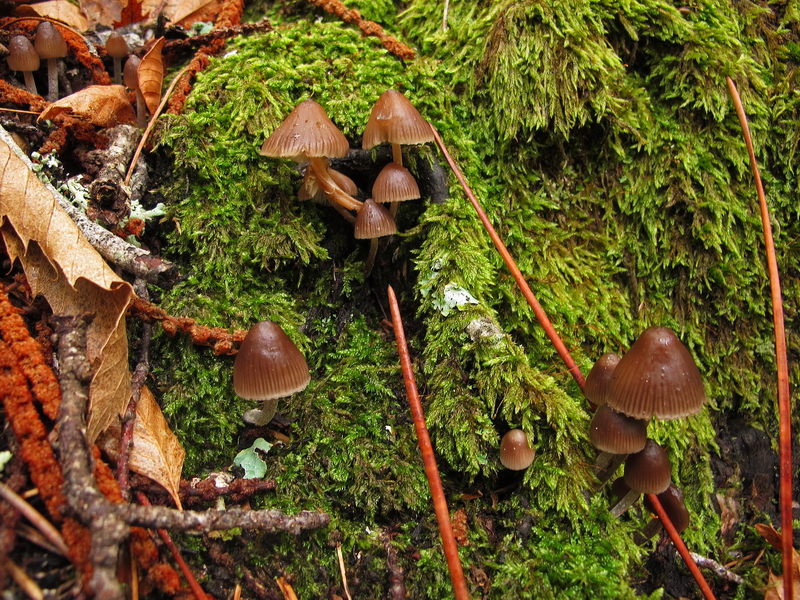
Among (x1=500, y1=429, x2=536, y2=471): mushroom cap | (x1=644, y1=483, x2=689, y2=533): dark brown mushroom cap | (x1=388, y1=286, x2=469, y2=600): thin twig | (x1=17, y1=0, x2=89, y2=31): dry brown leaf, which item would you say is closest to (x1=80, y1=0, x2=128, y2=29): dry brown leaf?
(x1=17, y1=0, x2=89, y2=31): dry brown leaf

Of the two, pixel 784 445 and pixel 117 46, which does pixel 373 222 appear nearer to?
pixel 784 445

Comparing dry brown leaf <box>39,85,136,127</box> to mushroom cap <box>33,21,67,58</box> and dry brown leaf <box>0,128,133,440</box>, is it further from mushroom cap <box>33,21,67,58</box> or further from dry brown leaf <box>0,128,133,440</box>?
dry brown leaf <box>0,128,133,440</box>

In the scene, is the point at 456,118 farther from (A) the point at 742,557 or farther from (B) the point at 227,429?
(A) the point at 742,557

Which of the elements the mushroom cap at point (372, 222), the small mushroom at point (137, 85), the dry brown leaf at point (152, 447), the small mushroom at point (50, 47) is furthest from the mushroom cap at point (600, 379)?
the small mushroom at point (50, 47)

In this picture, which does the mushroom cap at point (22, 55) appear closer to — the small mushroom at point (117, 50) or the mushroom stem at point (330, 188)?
the small mushroom at point (117, 50)

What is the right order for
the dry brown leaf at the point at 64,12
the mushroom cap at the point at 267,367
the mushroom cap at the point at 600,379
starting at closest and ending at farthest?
the mushroom cap at the point at 267,367
the mushroom cap at the point at 600,379
the dry brown leaf at the point at 64,12
